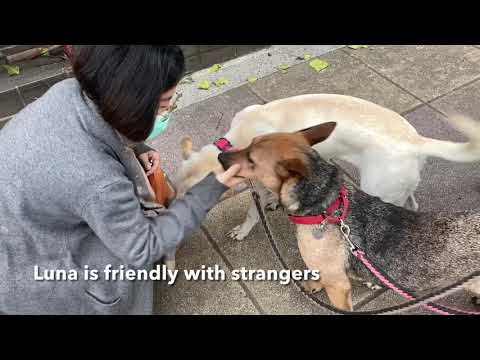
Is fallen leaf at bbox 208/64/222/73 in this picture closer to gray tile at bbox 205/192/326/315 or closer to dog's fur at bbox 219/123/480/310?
gray tile at bbox 205/192/326/315

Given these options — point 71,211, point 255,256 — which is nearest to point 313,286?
point 255,256

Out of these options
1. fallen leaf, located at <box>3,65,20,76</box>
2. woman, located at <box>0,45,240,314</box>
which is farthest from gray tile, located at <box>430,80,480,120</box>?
fallen leaf, located at <box>3,65,20,76</box>

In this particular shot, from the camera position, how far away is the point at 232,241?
3.53 m

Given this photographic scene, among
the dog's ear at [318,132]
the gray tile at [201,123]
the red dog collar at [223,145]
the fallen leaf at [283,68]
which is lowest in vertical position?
the gray tile at [201,123]

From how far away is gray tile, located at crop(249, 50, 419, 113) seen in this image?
4.75 m

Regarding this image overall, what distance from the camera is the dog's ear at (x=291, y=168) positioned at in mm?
2467

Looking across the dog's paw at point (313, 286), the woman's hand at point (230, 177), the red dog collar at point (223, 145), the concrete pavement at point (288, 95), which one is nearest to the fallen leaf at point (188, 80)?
the concrete pavement at point (288, 95)

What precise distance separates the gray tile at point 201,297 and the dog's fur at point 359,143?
0.77m

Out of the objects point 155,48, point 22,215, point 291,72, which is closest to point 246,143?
point 155,48

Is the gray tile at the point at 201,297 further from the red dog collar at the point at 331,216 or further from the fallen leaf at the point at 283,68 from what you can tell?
the fallen leaf at the point at 283,68

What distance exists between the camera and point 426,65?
5.21 meters

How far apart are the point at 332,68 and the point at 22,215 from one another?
419 cm

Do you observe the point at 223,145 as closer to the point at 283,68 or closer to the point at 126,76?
the point at 126,76

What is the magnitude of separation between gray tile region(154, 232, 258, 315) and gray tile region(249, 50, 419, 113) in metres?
2.34
